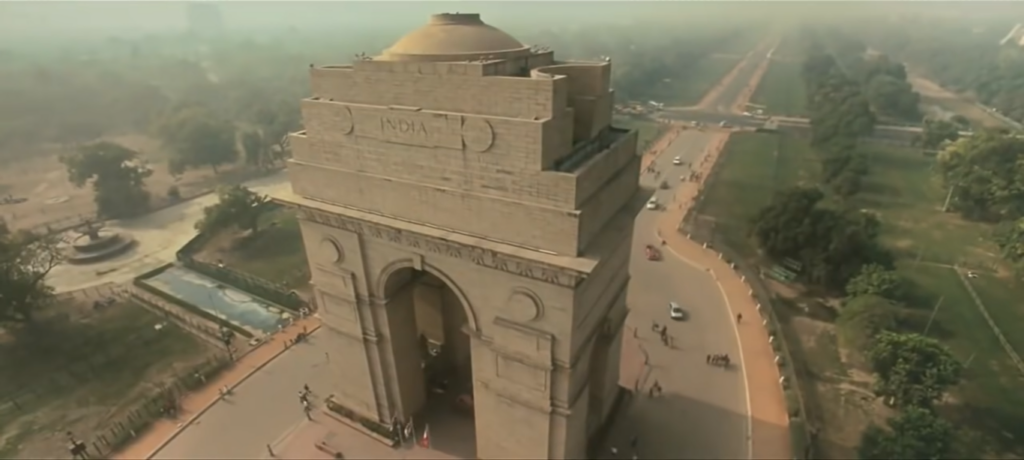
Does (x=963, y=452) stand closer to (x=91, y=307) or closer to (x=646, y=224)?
(x=646, y=224)

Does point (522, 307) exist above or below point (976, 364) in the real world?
above

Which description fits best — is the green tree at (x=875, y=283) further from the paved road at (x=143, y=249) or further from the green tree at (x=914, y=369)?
the paved road at (x=143, y=249)

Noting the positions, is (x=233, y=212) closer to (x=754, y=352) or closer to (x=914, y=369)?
(x=754, y=352)

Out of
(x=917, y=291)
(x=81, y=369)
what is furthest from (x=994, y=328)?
(x=81, y=369)

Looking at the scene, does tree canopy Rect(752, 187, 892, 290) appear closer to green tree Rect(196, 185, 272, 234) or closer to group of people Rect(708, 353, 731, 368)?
group of people Rect(708, 353, 731, 368)

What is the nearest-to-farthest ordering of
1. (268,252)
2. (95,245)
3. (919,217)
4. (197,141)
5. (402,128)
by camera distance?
(402,128) → (268,252) → (95,245) → (919,217) → (197,141)

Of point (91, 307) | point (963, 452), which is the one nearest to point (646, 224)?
point (963, 452)
